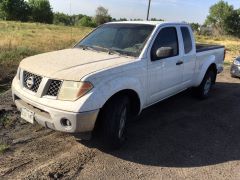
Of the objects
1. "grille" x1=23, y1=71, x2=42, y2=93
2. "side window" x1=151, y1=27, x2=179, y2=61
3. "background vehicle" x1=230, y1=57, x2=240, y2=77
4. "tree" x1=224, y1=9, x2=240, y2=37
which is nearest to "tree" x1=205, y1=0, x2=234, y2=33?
"tree" x1=224, y1=9, x2=240, y2=37

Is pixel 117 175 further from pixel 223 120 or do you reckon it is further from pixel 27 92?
pixel 223 120

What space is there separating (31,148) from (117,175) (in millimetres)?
1321

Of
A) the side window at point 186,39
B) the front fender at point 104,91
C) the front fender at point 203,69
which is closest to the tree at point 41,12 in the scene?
the front fender at point 203,69

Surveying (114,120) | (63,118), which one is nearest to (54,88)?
(63,118)

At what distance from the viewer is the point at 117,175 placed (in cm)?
416

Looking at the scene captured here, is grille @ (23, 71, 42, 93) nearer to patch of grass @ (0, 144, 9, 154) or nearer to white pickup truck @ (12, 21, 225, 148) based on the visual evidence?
white pickup truck @ (12, 21, 225, 148)

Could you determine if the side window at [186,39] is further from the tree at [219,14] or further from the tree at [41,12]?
the tree at [219,14]

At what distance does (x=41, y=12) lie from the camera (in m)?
88.9

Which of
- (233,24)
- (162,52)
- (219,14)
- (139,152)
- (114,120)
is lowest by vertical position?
(139,152)

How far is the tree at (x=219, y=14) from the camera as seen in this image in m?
91.9

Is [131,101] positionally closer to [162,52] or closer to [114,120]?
[114,120]

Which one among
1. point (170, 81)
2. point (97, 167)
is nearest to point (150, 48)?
point (170, 81)

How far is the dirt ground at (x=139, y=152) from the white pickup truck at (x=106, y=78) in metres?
0.40

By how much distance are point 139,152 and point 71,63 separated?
1564mm
